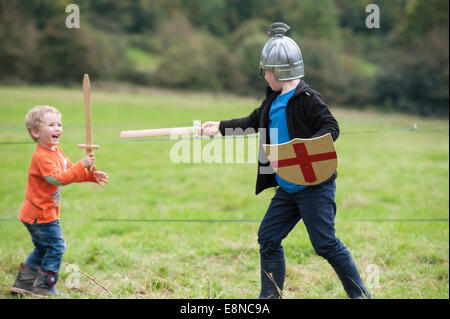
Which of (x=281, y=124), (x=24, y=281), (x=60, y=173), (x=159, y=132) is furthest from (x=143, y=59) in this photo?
(x=281, y=124)

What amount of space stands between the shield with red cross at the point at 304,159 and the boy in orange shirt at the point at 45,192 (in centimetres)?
125

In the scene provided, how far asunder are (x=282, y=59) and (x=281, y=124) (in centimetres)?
40

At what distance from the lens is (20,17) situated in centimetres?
1967

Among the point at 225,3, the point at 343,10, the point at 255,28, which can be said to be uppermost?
the point at 225,3

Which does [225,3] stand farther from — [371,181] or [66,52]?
[371,181]

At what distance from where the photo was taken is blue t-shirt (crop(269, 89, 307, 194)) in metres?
2.84

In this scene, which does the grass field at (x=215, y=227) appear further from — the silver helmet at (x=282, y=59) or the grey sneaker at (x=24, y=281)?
the silver helmet at (x=282, y=59)

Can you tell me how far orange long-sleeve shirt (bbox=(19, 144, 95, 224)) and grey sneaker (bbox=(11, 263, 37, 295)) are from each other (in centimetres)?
48

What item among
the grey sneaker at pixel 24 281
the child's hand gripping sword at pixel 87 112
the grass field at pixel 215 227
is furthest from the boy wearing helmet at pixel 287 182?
the grey sneaker at pixel 24 281

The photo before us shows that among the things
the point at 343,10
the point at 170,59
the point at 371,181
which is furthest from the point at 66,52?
the point at 371,181

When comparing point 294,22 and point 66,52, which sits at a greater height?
point 294,22

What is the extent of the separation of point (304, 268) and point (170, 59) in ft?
62.4

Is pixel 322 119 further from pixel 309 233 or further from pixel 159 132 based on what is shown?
pixel 159 132

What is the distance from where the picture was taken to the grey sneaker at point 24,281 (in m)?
3.48
